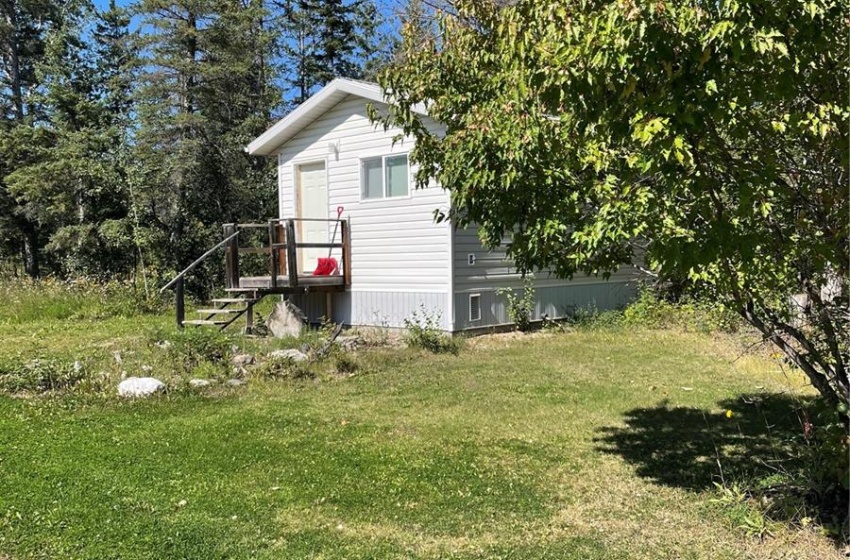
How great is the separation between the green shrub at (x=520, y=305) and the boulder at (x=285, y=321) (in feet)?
12.2

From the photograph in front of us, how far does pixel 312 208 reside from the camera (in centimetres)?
1348

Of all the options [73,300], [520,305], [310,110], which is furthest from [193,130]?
[520,305]

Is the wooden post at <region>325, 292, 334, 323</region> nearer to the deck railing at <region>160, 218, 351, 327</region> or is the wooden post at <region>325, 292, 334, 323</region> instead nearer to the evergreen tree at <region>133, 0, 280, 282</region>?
the deck railing at <region>160, 218, 351, 327</region>

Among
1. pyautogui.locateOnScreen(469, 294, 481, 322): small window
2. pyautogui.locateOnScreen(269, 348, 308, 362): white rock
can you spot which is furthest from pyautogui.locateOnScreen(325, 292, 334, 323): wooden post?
pyautogui.locateOnScreen(269, 348, 308, 362): white rock

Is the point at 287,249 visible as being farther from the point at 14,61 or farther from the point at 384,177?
the point at 14,61

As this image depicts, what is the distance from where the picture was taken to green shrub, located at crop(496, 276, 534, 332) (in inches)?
478

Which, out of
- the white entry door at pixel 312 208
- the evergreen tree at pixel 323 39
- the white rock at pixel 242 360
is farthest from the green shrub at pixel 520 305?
the evergreen tree at pixel 323 39

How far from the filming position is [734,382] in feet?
25.1

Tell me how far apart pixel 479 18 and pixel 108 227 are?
17.4 metres

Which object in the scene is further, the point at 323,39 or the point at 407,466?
the point at 323,39

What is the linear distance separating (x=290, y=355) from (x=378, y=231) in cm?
409

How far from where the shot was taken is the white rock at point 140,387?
6926 mm

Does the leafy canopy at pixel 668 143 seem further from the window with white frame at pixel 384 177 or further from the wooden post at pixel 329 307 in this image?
the wooden post at pixel 329 307

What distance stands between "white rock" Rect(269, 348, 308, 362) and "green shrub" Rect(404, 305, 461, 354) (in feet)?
6.51
